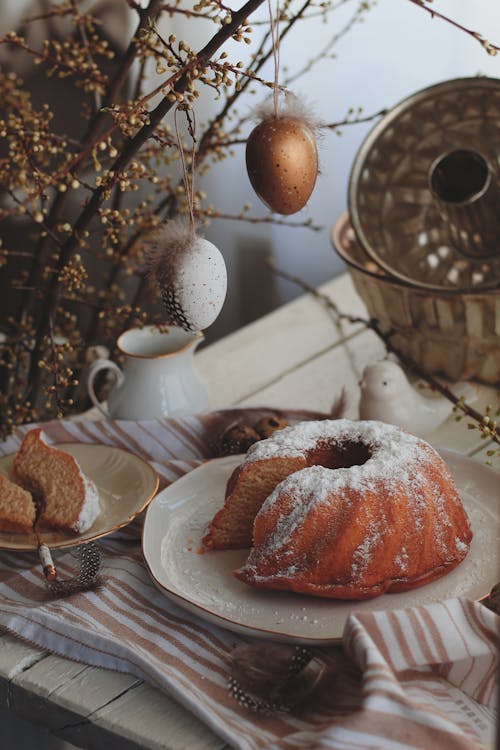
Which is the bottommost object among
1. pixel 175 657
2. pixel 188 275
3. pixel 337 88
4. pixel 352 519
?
pixel 175 657

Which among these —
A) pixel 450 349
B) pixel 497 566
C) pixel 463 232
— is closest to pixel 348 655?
pixel 497 566

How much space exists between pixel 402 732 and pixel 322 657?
0.14m

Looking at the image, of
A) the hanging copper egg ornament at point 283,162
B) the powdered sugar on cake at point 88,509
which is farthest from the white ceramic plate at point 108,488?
the hanging copper egg ornament at point 283,162

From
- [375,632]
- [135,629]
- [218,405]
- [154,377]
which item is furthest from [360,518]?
[218,405]

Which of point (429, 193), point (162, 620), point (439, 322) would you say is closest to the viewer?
point (162, 620)

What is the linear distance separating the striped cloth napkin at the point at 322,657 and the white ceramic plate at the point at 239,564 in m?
0.03

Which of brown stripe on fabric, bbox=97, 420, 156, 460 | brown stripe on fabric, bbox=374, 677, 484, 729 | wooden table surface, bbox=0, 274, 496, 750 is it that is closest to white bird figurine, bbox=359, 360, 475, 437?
wooden table surface, bbox=0, 274, 496, 750

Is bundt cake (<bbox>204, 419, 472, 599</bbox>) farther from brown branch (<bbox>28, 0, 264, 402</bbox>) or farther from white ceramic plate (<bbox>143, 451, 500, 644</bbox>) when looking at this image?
brown branch (<bbox>28, 0, 264, 402</bbox>)

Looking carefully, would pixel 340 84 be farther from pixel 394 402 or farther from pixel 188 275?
pixel 188 275

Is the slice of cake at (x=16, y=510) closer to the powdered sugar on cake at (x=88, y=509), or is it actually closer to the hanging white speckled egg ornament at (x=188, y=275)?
the powdered sugar on cake at (x=88, y=509)

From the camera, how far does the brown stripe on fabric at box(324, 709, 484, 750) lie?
2.13ft

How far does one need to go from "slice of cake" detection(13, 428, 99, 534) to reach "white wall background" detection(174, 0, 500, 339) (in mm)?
1608

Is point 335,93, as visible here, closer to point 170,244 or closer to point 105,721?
point 170,244

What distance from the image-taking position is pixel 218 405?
4.76 ft
